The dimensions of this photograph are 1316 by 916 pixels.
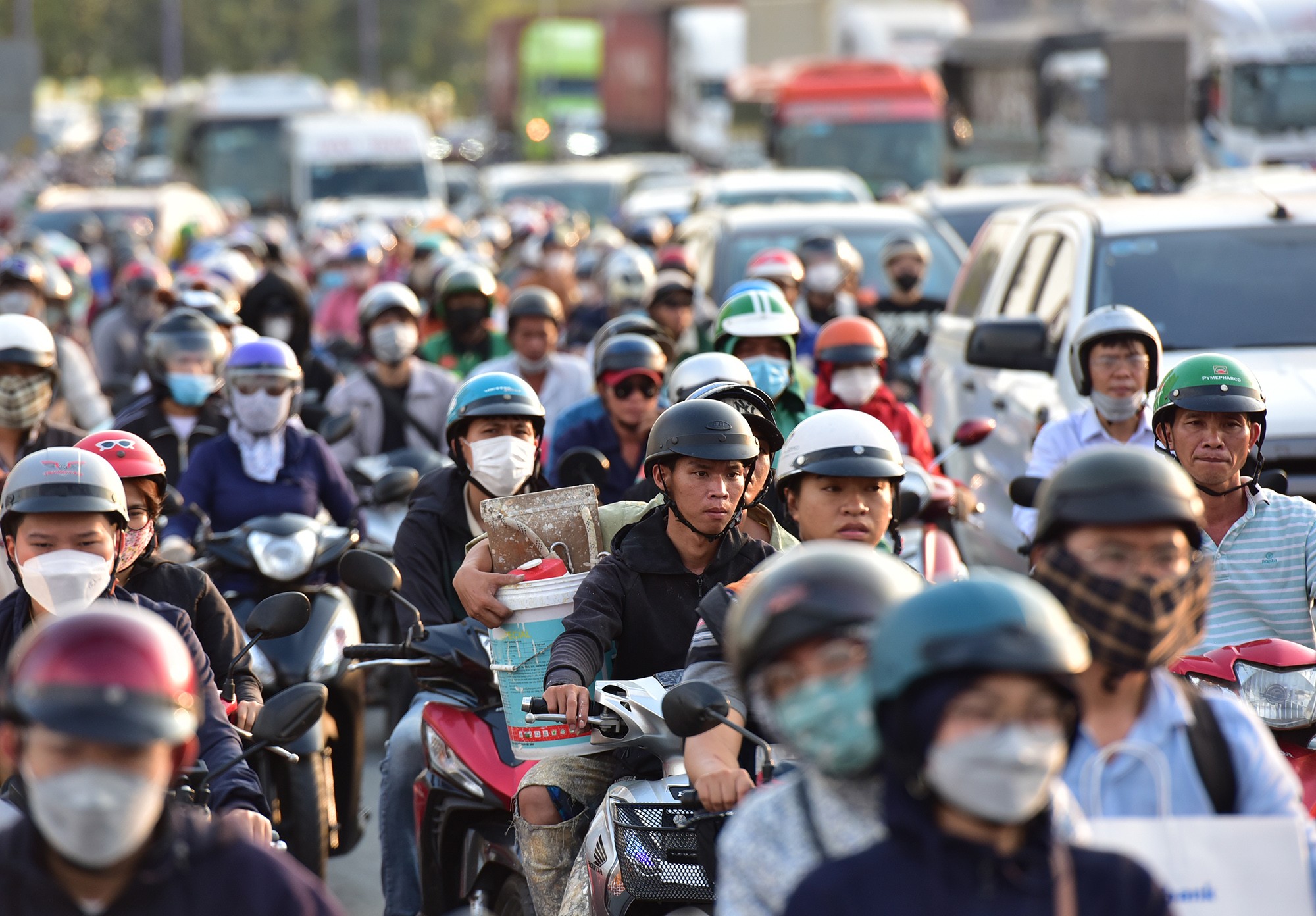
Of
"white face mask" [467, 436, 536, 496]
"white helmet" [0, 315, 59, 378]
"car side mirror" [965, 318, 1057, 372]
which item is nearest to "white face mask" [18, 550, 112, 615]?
"white face mask" [467, 436, 536, 496]

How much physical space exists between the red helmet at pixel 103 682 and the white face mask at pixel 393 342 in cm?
846

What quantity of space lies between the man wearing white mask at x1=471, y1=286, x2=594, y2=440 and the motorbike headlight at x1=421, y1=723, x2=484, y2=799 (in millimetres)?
5159

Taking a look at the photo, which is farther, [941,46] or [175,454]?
[941,46]

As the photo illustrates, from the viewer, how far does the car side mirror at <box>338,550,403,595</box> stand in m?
6.19

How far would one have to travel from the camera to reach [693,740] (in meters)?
4.47

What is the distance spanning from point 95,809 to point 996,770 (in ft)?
4.18

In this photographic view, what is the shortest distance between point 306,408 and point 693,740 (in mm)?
6713

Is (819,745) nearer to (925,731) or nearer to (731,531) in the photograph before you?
(925,731)

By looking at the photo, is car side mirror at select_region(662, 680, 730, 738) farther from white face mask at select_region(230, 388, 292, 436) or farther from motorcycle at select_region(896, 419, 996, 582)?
white face mask at select_region(230, 388, 292, 436)

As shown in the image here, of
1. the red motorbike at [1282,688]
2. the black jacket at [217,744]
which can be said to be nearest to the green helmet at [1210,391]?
the red motorbike at [1282,688]

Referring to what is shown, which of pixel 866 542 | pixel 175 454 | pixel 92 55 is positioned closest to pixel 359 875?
pixel 175 454

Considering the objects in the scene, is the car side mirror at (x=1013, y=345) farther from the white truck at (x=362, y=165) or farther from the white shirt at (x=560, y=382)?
the white truck at (x=362, y=165)

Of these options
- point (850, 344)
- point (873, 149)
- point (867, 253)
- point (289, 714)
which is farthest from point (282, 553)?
point (873, 149)

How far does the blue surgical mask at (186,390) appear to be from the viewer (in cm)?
990
